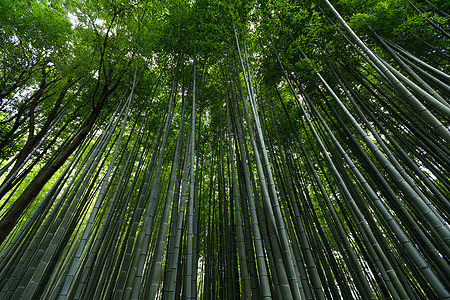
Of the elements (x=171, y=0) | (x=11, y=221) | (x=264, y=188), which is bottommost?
(x=264, y=188)

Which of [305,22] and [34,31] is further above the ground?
[34,31]

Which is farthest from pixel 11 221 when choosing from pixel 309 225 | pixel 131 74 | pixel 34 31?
pixel 309 225

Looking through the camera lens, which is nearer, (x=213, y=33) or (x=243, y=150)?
(x=243, y=150)

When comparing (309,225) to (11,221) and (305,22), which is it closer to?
(305,22)

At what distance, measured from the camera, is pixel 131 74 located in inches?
136

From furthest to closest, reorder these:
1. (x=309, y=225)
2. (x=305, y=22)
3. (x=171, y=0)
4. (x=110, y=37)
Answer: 1. (x=110, y=37)
2. (x=171, y=0)
3. (x=305, y=22)
4. (x=309, y=225)

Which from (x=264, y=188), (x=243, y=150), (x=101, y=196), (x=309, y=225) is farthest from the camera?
(x=309, y=225)

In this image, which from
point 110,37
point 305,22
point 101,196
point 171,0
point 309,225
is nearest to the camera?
point 101,196

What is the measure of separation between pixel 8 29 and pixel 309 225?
4841 mm

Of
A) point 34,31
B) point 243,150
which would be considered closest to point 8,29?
point 34,31

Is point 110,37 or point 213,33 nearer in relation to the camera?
point 213,33

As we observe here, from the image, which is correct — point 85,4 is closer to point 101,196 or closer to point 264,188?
point 101,196

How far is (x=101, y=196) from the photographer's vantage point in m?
1.68

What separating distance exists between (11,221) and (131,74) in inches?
99.0
